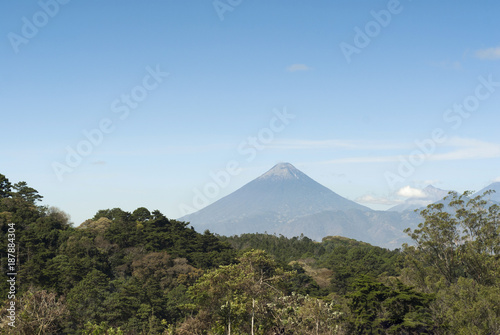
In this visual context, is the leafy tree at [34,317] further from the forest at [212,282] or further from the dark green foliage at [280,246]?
the dark green foliage at [280,246]

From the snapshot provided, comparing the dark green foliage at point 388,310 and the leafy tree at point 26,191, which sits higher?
the leafy tree at point 26,191

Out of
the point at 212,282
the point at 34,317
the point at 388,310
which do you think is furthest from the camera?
the point at 388,310

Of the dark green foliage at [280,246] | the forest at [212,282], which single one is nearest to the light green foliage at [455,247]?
the forest at [212,282]

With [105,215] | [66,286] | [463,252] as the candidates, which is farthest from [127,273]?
[463,252]

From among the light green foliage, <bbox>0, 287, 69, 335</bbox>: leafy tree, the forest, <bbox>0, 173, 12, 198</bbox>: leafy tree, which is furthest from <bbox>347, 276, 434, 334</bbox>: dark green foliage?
<bbox>0, 173, 12, 198</bbox>: leafy tree

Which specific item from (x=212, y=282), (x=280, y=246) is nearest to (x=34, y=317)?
(x=212, y=282)

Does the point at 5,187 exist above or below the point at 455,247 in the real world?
above

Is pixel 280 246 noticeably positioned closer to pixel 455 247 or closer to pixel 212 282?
pixel 455 247

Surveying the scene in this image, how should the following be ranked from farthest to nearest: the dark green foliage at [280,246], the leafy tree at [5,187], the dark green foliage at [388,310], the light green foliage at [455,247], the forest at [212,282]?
the dark green foliage at [280,246] → the leafy tree at [5,187] → the light green foliage at [455,247] → the dark green foliage at [388,310] → the forest at [212,282]

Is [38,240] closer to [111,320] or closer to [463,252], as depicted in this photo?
[111,320]
